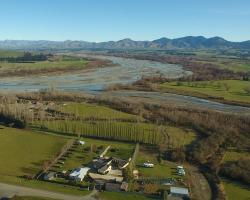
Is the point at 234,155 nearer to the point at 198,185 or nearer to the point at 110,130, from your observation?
the point at 198,185

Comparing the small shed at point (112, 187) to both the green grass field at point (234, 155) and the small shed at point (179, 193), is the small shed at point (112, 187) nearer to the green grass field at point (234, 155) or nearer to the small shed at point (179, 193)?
the small shed at point (179, 193)

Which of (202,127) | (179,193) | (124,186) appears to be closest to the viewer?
(179,193)

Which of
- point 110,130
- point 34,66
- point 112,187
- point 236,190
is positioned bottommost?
point 34,66

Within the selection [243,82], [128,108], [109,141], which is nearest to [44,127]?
[109,141]

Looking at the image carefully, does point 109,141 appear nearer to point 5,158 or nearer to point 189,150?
point 189,150

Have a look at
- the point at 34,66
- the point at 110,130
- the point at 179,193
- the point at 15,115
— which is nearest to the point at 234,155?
the point at 179,193

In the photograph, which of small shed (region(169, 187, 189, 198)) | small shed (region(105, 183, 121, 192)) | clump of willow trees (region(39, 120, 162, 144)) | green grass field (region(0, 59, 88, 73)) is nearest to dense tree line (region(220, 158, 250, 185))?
small shed (region(169, 187, 189, 198))
